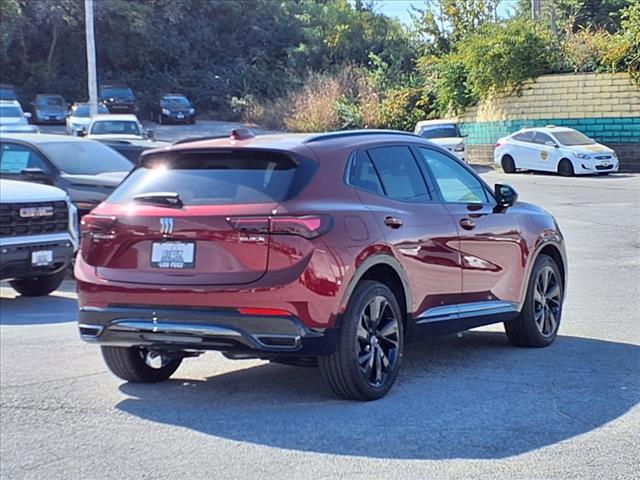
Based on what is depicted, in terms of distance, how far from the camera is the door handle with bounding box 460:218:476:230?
7591 mm

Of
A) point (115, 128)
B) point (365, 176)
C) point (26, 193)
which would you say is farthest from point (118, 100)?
point (365, 176)

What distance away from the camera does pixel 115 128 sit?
28375 mm

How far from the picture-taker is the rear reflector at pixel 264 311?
606cm

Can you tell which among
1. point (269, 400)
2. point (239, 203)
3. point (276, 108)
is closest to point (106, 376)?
point (269, 400)

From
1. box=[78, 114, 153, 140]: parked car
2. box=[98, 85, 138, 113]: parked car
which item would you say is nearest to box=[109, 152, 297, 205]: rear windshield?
box=[78, 114, 153, 140]: parked car

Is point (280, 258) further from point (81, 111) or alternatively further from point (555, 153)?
point (81, 111)

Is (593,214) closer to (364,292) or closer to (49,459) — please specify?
(364,292)

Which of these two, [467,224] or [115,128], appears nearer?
[467,224]

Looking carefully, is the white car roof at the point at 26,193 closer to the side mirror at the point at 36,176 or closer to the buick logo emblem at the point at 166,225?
the side mirror at the point at 36,176

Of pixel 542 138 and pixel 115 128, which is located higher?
pixel 115 128

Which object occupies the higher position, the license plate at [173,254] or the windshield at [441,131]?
the license plate at [173,254]

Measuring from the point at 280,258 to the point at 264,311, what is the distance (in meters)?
0.33

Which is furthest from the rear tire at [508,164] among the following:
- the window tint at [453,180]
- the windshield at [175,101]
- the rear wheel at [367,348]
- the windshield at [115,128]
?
the rear wheel at [367,348]

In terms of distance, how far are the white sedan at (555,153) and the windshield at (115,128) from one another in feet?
38.8
